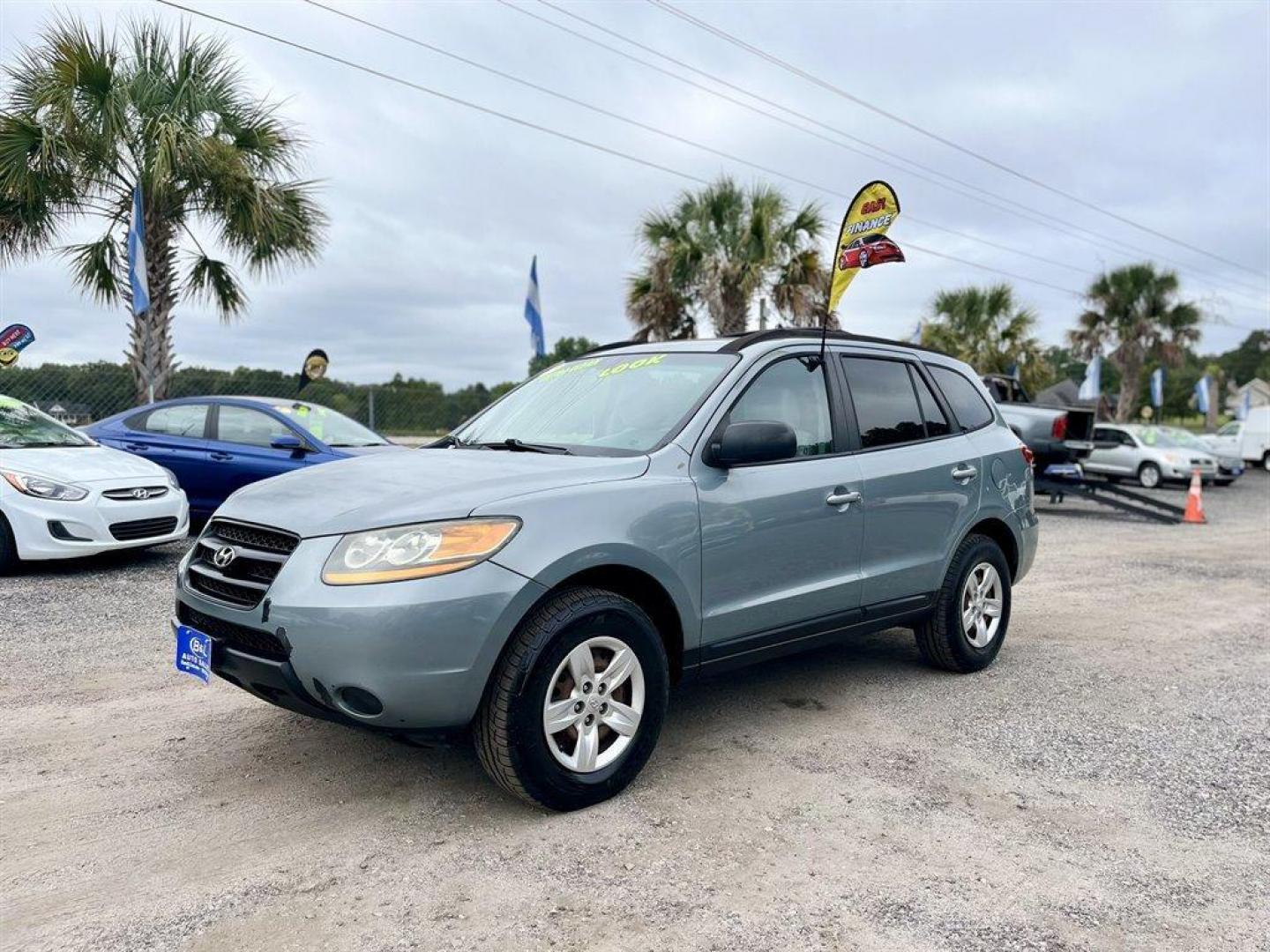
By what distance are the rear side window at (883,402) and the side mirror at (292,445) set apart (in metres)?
5.87

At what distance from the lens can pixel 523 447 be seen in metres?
3.95

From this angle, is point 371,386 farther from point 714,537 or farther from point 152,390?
point 714,537

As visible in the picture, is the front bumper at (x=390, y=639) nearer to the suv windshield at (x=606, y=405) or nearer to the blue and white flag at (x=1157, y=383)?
the suv windshield at (x=606, y=405)

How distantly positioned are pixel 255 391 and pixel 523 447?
13.1 m

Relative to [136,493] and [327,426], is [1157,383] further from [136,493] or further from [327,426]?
[136,493]

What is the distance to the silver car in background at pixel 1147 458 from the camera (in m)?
21.0

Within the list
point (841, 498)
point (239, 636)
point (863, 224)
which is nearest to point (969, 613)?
point (841, 498)

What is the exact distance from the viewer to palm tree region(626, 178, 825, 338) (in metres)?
17.3

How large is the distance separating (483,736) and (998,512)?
11.0 feet

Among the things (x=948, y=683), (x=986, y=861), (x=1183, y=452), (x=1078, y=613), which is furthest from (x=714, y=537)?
(x=1183, y=452)

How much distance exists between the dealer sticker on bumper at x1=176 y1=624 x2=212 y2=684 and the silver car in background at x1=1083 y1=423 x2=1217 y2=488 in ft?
68.5

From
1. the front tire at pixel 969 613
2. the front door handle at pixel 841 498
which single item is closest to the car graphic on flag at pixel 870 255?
the front tire at pixel 969 613

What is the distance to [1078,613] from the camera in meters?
7.12

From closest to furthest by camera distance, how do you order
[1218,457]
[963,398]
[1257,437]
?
1. [963,398]
2. [1218,457]
3. [1257,437]
